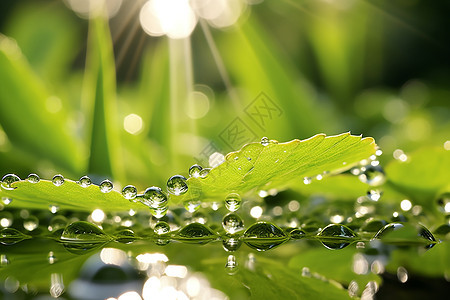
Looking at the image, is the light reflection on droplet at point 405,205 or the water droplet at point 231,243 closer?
the water droplet at point 231,243

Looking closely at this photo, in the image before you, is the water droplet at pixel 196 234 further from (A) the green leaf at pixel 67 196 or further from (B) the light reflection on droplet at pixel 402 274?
(B) the light reflection on droplet at pixel 402 274

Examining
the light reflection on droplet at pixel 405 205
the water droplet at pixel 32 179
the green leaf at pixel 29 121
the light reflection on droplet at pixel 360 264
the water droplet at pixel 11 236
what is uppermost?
the green leaf at pixel 29 121

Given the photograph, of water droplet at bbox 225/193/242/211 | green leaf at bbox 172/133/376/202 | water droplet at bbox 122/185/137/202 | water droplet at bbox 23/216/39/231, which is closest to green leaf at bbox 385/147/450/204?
green leaf at bbox 172/133/376/202

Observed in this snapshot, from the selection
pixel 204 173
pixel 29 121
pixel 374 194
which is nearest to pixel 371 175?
pixel 374 194

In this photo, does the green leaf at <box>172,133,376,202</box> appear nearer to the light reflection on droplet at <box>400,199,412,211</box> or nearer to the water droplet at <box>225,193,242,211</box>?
the water droplet at <box>225,193,242,211</box>

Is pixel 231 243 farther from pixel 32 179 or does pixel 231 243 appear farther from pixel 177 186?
pixel 32 179

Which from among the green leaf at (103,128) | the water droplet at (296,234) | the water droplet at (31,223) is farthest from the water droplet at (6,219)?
the water droplet at (296,234)
